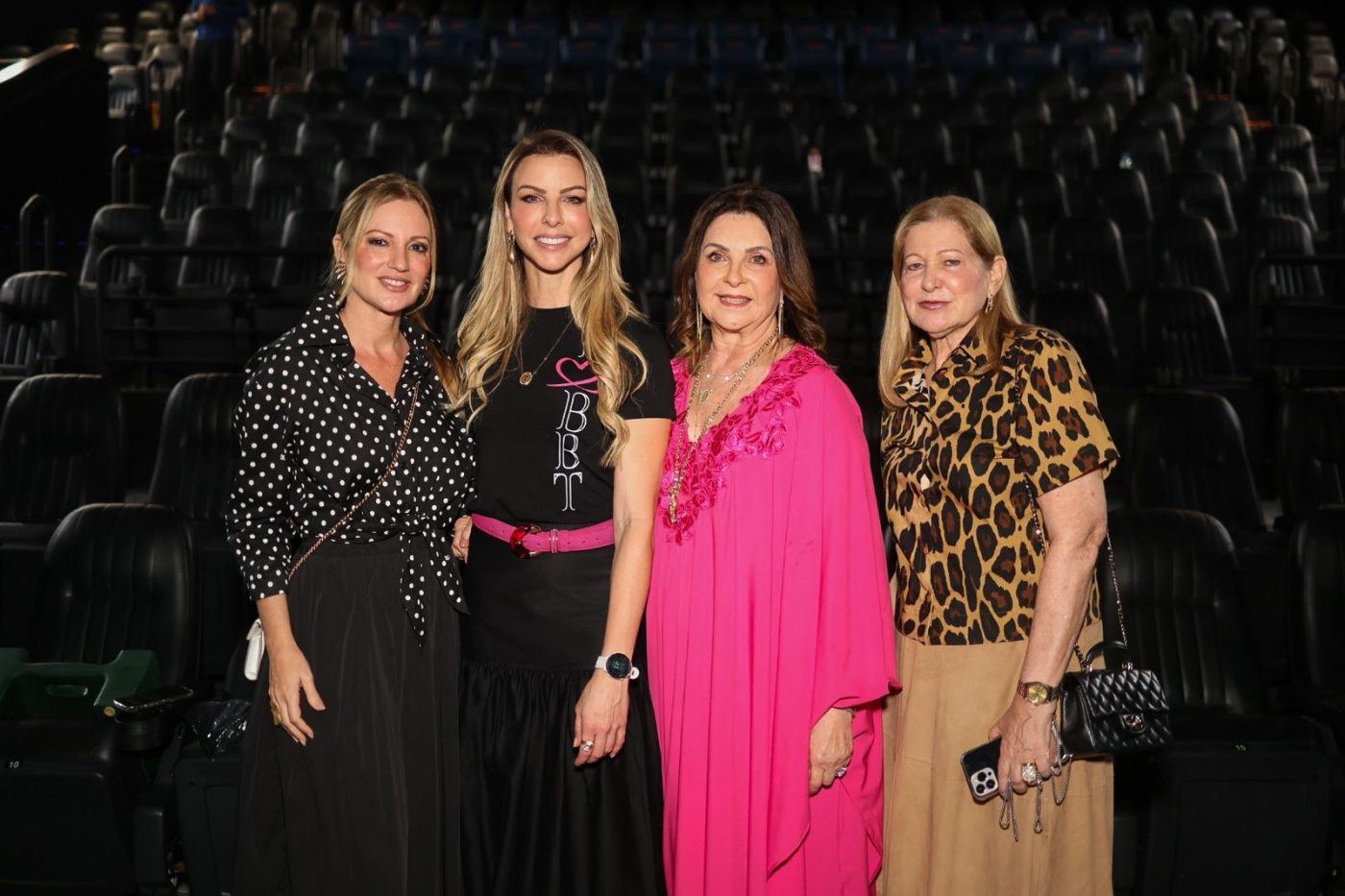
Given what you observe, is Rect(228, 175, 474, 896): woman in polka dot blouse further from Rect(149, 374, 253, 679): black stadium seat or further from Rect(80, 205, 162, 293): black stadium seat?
Rect(80, 205, 162, 293): black stadium seat

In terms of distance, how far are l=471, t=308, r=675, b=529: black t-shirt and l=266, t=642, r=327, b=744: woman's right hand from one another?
382 millimetres

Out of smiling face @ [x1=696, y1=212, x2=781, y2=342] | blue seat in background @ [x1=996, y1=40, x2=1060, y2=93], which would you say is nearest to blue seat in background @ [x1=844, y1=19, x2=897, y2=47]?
blue seat in background @ [x1=996, y1=40, x2=1060, y2=93]

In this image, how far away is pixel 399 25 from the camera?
1312 centimetres

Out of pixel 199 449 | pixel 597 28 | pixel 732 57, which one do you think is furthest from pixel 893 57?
pixel 199 449

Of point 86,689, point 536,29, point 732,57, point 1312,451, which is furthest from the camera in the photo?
point 536,29

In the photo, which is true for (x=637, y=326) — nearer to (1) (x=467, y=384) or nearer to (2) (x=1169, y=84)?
(1) (x=467, y=384)

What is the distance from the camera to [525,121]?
9.88 meters

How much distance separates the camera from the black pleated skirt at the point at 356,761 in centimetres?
216

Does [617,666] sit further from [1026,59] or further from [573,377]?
[1026,59]

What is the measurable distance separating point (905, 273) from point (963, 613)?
59cm

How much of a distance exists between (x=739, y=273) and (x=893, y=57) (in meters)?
11.0

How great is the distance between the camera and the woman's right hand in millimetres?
2150

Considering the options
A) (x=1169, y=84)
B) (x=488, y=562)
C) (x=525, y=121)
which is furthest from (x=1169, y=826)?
(x=1169, y=84)

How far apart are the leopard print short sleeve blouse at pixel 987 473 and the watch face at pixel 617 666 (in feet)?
1.75
